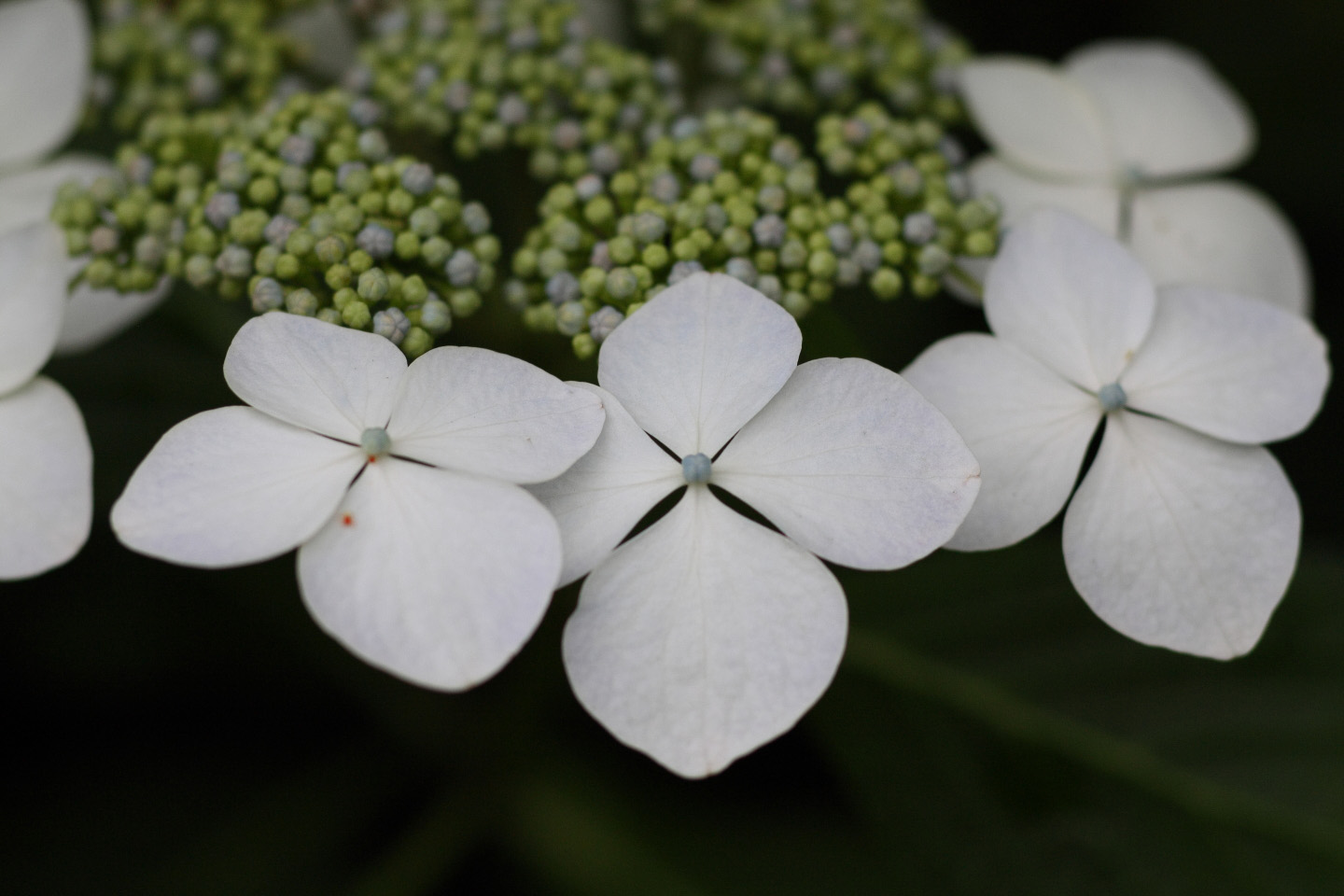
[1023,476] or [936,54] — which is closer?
[1023,476]

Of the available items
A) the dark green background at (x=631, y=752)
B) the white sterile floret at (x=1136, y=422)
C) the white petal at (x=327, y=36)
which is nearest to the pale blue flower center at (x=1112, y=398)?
the white sterile floret at (x=1136, y=422)

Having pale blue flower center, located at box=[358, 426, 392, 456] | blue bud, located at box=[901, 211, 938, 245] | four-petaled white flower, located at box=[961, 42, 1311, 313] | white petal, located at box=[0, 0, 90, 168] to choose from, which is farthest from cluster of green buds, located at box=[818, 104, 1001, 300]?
white petal, located at box=[0, 0, 90, 168]

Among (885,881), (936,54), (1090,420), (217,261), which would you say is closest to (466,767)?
(885,881)

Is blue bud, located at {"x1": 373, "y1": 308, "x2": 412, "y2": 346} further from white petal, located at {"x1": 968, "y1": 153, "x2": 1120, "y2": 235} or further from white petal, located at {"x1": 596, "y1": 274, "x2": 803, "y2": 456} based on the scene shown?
white petal, located at {"x1": 968, "y1": 153, "x2": 1120, "y2": 235}

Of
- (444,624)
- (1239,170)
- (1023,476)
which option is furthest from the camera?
(1239,170)

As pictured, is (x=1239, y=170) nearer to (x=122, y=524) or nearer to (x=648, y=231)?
(x=648, y=231)

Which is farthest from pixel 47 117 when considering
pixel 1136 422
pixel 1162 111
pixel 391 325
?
pixel 1162 111

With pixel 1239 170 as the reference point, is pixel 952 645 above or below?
below
